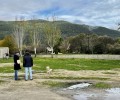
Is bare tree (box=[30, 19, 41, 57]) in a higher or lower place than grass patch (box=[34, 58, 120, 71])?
higher

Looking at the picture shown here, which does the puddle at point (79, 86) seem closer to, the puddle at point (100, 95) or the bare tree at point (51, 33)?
the puddle at point (100, 95)

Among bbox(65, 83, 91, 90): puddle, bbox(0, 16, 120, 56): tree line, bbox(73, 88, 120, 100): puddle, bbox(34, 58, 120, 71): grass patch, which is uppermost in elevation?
bbox(0, 16, 120, 56): tree line

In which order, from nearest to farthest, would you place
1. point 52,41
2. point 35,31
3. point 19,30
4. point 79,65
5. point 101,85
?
point 101,85 → point 79,65 → point 52,41 → point 35,31 → point 19,30

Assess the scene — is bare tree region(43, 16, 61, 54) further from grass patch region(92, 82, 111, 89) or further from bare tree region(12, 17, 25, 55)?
grass patch region(92, 82, 111, 89)

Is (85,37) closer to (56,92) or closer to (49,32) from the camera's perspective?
(49,32)

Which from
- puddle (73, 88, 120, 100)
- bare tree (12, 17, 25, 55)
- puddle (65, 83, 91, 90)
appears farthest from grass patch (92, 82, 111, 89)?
bare tree (12, 17, 25, 55)

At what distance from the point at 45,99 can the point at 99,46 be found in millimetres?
90266

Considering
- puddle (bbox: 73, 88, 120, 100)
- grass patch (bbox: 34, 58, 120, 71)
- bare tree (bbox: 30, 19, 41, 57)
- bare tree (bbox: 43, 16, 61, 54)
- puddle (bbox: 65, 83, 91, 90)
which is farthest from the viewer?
bare tree (bbox: 30, 19, 41, 57)

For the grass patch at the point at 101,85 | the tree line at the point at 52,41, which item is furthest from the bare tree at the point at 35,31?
the grass patch at the point at 101,85

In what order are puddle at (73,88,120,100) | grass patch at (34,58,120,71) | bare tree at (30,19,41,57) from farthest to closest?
bare tree at (30,19,41,57) → grass patch at (34,58,120,71) → puddle at (73,88,120,100)

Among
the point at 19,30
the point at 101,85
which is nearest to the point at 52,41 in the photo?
the point at 19,30

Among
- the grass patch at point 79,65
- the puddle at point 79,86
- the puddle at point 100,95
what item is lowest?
the puddle at point 100,95

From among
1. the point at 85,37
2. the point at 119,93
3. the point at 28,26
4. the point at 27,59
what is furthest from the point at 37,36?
the point at 119,93

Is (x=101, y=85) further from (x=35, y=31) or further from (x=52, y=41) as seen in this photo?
(x=35, y=31)
